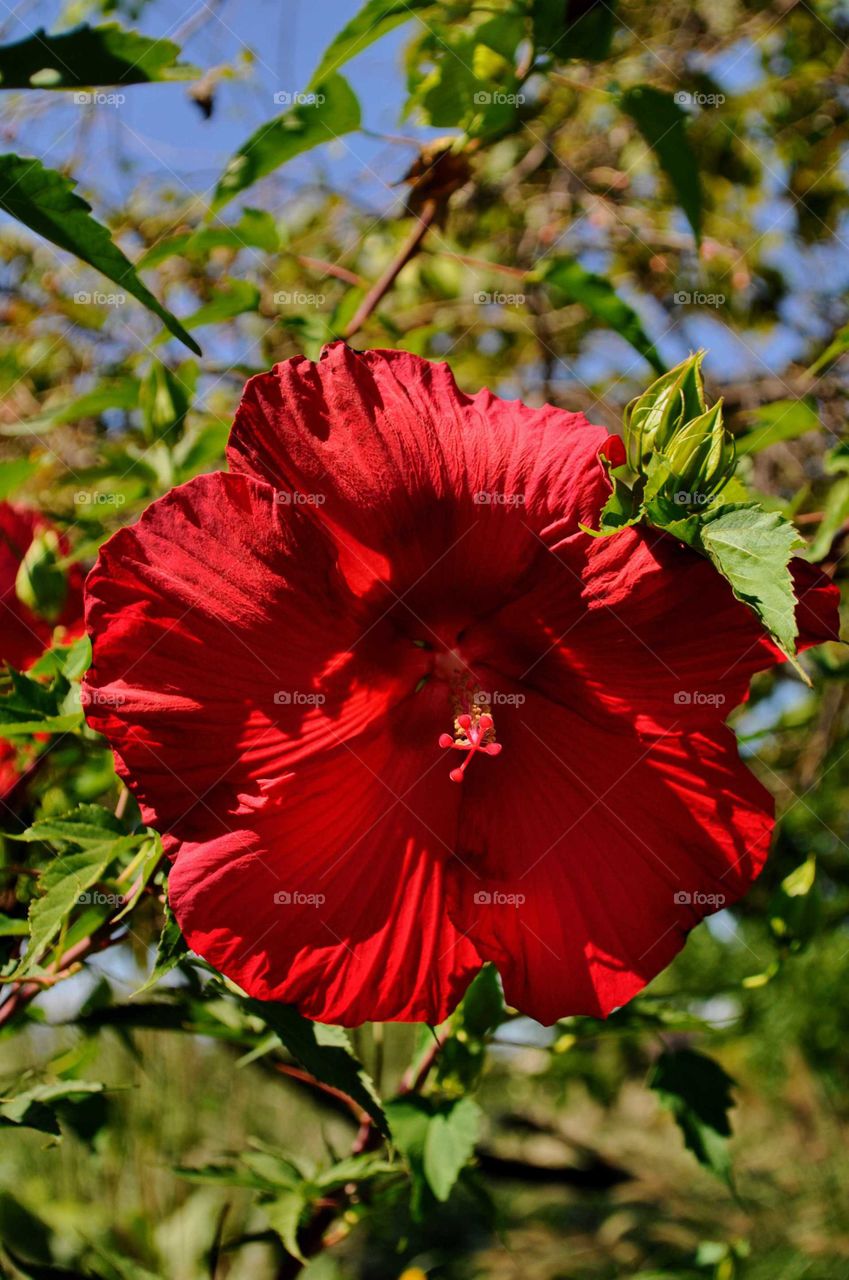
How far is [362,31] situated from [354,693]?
0.66 meters

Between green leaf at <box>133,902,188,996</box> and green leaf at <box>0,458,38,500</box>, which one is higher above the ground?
green leaf at <box>0,458,38,500</box>

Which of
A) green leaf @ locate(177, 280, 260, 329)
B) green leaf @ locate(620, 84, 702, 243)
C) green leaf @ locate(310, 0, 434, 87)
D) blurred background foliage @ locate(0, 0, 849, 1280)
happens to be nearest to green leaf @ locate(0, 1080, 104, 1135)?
blurred background foliage @ locate(0, 0, 849, 1280)

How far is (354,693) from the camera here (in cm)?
102

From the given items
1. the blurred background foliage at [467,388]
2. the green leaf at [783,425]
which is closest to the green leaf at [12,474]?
the blurred background foliage at [467,388]

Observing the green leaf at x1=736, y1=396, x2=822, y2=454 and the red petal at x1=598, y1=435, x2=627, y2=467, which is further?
the green leaf at x1=736, y1=396, x2=822, y2=454

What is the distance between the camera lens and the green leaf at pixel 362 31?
3.59 feet

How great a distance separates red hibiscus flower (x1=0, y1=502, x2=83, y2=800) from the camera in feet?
4.34

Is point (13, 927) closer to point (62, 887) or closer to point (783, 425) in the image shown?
point (62, 887)

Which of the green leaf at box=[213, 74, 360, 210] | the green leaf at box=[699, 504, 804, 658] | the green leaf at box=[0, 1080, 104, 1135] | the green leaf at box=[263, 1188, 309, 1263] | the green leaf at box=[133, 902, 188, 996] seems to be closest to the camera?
the green leaf at box=[699, 504, 804, 658]

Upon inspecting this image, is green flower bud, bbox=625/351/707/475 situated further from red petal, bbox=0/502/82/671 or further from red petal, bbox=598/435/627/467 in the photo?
red petal, bbox=0/502/82/671

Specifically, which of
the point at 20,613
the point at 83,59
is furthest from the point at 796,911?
the point at 83,59

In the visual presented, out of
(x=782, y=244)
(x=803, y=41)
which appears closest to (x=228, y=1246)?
(x=782, y=244)

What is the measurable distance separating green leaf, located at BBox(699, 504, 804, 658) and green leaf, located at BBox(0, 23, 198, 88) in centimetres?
62

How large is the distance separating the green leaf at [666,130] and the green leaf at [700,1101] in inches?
39.4
